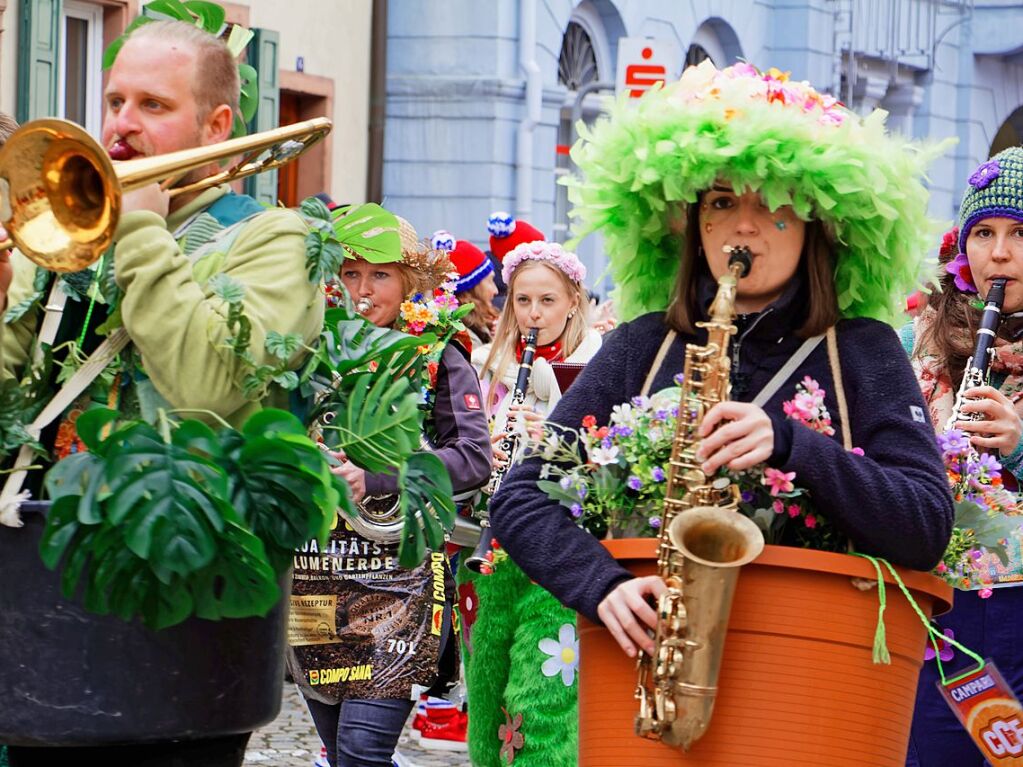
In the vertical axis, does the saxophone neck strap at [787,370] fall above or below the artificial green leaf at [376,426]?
above

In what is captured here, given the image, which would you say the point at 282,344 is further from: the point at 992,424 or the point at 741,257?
the point at 992,424

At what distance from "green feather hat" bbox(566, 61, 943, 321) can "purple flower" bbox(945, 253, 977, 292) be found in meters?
1.41

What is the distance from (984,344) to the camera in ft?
16.0

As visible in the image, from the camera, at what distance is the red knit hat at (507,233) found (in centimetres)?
989

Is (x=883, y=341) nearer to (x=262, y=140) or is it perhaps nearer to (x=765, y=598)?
(x=765, y=598)

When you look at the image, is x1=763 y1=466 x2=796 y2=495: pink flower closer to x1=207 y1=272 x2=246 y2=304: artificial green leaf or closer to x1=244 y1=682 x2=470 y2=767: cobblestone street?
x1=207 y1=272 x2=246 y2=304: artificial green leaf

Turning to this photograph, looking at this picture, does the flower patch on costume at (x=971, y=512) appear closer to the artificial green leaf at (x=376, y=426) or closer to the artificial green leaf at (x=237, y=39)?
the artificial green leaf at (x=376, y=426)

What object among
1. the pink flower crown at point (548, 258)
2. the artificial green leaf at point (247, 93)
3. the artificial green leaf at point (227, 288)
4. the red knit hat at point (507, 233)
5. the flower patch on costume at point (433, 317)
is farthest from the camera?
the red knit hat at point (507, 233)

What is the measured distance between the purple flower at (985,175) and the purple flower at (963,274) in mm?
208

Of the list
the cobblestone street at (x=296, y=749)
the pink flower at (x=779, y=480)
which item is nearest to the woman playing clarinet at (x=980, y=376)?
the pink flower at (x=779, y=480)

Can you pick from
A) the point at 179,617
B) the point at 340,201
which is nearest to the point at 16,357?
the point at 179,617

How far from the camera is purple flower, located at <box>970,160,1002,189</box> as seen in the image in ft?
16.5

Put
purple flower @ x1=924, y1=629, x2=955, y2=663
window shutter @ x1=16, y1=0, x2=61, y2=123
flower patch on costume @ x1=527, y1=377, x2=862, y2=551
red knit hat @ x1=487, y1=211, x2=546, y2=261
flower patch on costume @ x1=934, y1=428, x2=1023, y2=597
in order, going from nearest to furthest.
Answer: flower patch on costume @ x1=527, y1=377, x2=862, y2=551, flower patch on costume @ x1=934, y1=428, x2=1023, y2=597, purple flower @ x1=924, y1=629, x2=955, y2=663, red knit hat @ x1=487, y1=211, x2=546, y2=261, window shutter @ x1=16, y1=0, x2=61, y2=123

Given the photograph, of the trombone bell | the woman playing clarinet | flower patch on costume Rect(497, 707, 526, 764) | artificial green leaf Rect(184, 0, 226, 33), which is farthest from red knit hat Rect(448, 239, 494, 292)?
the trombone bell
